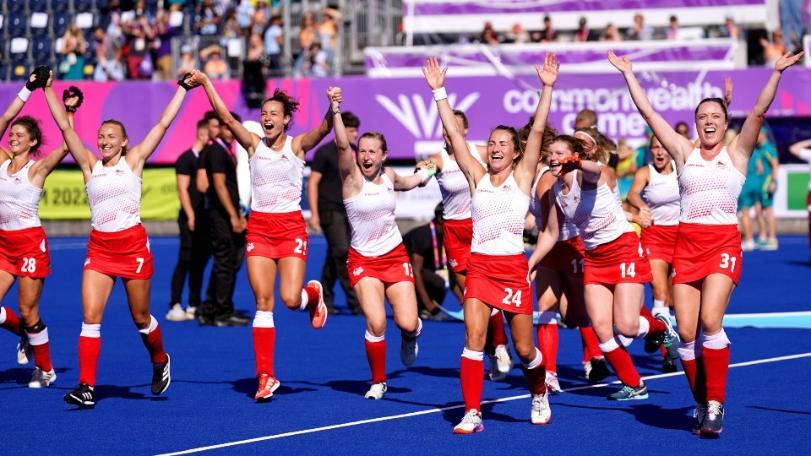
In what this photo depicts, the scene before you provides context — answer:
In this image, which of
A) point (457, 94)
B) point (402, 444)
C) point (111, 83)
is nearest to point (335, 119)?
point (402, 444)

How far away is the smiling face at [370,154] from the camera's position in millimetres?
9945

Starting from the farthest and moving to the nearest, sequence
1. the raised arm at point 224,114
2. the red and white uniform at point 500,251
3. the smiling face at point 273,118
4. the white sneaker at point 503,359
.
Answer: the white sneaker at point 503,359
the smiling face at point 273,118
the raised arm at point 224,114
the red and white uniform at point 500,251

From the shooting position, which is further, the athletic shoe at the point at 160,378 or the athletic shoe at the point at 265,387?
the athletic shoe at the point at 160,378

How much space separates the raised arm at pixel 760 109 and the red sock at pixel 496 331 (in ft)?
10.1

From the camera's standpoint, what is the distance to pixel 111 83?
2639 centimetres

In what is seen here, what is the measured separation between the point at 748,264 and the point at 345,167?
40.1 ft

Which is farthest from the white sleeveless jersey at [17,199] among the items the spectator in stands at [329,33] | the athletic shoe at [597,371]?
the spectator in stands at [329,33]

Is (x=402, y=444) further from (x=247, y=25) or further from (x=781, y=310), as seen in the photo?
(x=247, y=25)

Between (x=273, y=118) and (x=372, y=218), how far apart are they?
1087mm

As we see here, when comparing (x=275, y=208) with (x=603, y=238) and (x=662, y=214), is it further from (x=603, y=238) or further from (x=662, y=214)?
(x=662, y=214)

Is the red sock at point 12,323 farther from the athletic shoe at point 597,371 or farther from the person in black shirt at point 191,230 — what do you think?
the athletic shoe at point 597,371

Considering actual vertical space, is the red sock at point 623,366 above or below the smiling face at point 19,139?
below

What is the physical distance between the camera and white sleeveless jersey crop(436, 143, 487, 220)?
1125 centimetres

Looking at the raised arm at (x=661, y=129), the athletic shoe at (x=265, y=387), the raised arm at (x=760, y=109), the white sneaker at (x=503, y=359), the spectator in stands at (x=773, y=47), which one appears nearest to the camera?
the raised arm at (x=760, y=109)
